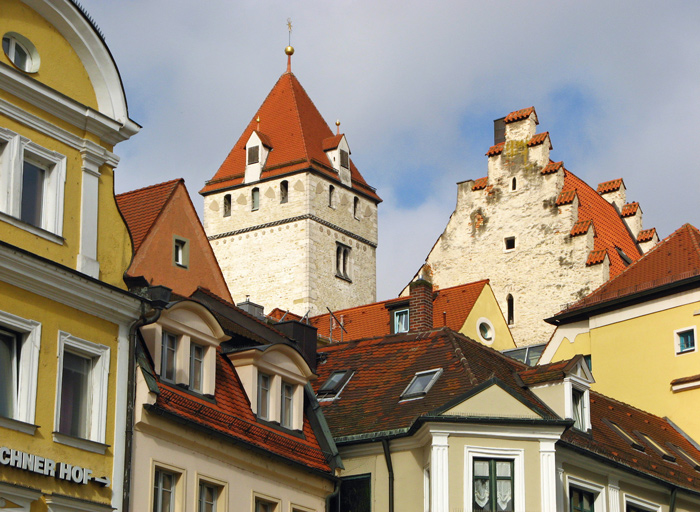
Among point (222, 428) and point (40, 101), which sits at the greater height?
point (40, 101)

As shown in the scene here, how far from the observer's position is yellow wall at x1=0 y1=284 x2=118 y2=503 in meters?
17.3

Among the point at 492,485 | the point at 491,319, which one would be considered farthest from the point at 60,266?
the point at 491,319

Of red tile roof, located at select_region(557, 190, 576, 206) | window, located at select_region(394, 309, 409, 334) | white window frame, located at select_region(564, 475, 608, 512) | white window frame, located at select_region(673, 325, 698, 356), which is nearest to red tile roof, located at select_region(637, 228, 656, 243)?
red tile roof, located at select_region(557, 190, 576, 206)

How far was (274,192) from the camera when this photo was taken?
88438 millimetres

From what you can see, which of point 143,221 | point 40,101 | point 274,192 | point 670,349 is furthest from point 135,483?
point 274,192

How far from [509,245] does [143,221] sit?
31264 mm

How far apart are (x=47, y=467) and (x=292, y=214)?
70.1 metres

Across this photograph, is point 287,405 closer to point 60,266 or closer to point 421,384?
point 421,384

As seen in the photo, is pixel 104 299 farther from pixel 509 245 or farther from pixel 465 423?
pixel 509 245

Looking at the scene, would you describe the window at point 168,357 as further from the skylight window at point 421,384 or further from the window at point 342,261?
the window at point 342,261

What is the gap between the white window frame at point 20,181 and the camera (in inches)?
711

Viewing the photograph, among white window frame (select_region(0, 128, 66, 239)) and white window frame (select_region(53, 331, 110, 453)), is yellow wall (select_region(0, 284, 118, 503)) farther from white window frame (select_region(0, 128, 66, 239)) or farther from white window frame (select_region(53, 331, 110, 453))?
white window frame (select_region(0, 128, 66, 239))

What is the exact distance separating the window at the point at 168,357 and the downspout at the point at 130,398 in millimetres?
769

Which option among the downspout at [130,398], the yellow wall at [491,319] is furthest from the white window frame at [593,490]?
the yellow wall at [491,319]
